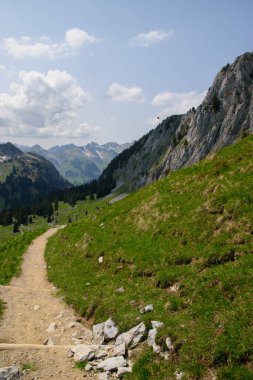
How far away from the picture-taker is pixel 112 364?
1739 centimetres

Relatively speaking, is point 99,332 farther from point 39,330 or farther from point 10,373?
point 10,373

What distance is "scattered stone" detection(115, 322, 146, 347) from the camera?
1891 centimetres

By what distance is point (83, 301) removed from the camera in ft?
86.5

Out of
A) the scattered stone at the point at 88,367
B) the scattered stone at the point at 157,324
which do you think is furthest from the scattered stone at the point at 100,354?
the scattered stone at the point at 157,324

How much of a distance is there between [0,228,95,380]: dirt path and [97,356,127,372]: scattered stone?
731mm

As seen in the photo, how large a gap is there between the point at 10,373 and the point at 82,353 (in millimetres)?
3670

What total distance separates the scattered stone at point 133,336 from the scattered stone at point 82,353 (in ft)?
5.15

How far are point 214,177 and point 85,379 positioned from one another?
21252 millimetres

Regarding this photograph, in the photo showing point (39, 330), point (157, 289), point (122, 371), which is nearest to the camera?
point (122, 371)

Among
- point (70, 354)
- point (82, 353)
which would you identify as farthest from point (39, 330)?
point (82, 353)

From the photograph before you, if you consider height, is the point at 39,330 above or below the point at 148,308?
below

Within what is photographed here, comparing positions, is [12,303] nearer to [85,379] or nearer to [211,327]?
[85,379]

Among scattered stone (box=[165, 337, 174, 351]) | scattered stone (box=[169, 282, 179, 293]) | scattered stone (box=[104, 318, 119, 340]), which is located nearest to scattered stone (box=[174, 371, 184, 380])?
scattered stone (box=[165, 337, 174, 351])

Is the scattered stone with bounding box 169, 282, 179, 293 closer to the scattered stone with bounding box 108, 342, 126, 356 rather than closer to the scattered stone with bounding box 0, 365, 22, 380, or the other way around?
the scattered stone with bounding box 108, 342, 126, 356
